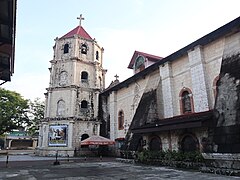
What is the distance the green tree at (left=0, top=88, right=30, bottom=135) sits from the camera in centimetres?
2977

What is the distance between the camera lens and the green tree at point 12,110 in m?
29.8

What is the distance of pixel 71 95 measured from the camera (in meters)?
24.9

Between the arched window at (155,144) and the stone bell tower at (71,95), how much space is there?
11204 millimetres

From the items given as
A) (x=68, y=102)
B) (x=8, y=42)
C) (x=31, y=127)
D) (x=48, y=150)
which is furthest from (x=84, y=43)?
(x=8, y=42)

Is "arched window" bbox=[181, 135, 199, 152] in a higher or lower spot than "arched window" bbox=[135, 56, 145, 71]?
lower

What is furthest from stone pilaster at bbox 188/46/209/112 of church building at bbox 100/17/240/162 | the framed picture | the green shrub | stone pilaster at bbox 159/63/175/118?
the framed picture

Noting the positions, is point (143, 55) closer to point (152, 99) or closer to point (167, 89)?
point (167, 89)

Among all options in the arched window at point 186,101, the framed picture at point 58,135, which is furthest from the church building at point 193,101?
the framed picture at point 58,135

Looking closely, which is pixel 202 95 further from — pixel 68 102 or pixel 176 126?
pixel 68 102

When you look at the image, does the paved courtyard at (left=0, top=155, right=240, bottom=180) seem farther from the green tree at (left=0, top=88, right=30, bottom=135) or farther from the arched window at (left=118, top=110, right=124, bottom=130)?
the green tree at (left=0, top=88, right=30, bottom=135)

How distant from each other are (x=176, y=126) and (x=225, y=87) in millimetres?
3342

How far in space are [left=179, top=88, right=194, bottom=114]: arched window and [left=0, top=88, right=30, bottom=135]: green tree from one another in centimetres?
2475

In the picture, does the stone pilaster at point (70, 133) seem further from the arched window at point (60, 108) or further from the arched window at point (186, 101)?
the arched window at point (186, 101)

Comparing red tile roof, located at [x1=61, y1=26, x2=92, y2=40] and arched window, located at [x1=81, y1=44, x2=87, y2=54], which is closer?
arched window, located at [x1=81, y1=44, x2=87, y2=54]
